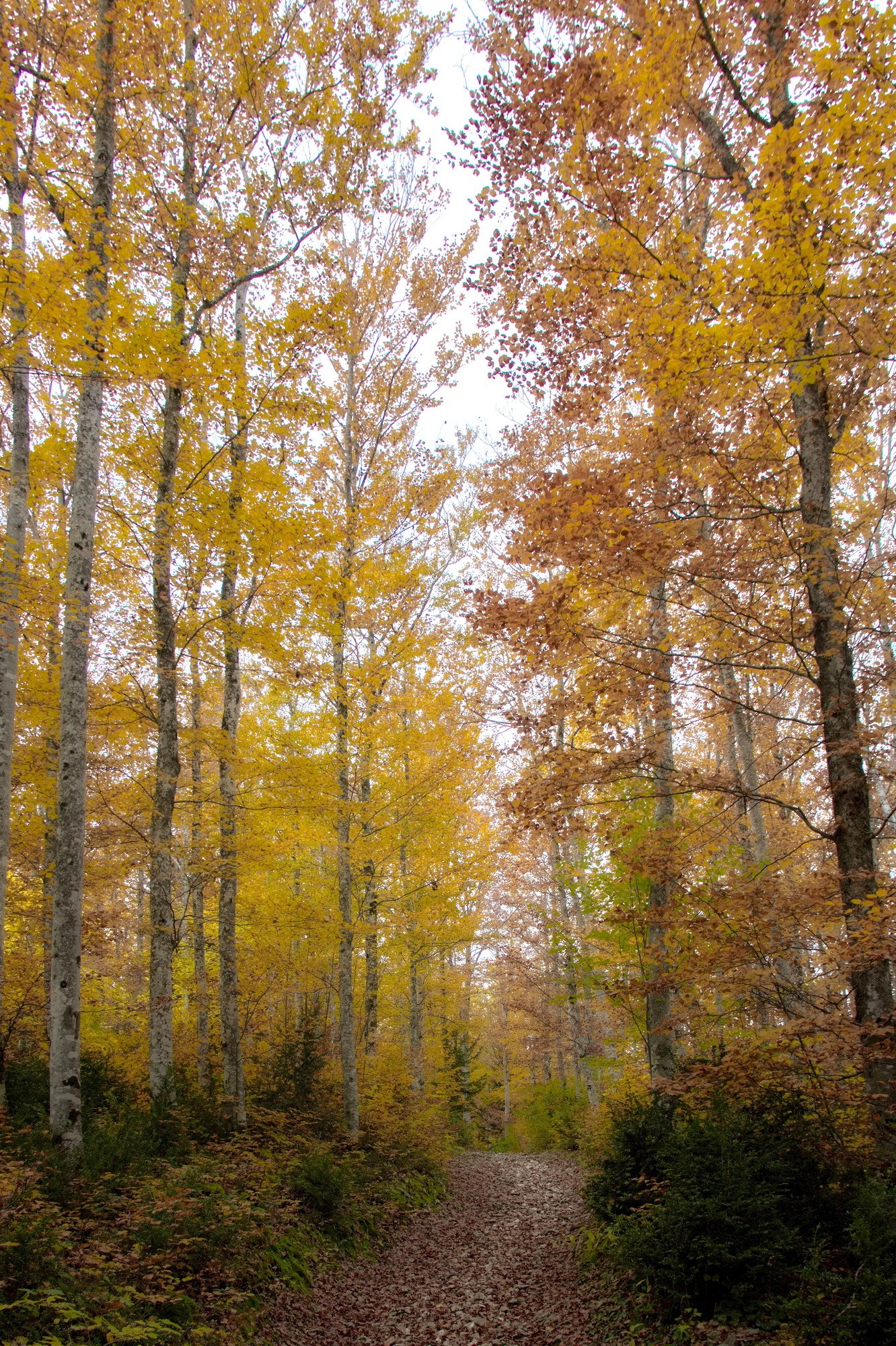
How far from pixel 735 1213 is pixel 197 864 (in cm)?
660

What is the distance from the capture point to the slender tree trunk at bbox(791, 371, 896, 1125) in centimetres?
438

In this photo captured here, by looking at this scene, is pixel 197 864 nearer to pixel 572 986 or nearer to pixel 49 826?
pixel 49 826

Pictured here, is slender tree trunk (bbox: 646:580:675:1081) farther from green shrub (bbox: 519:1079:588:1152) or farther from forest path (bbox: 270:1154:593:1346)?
green shrub (bbox: 519:1079:588:1152)

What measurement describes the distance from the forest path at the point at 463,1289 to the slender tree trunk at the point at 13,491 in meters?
3.72

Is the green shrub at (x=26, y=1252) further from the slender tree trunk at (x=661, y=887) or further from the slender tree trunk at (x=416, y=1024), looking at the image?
the slender tree trunk at (x=416, y=1024)

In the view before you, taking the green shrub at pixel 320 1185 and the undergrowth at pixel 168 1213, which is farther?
the green shrub at pixel 320 1185

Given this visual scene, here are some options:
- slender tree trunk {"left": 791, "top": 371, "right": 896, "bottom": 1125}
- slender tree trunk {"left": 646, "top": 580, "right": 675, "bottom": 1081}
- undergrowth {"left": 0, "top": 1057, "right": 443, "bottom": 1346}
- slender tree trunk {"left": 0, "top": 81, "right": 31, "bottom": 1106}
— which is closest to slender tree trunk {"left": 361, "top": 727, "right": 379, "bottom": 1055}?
undergrowth {"left": 0, "top": 1057, "right": 443, "bottom": 1346}

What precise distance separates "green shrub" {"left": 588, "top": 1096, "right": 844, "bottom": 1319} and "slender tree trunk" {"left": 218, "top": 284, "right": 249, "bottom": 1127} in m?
4.83

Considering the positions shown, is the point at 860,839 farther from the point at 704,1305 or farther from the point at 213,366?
the point at 213,366

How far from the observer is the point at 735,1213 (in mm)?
4219

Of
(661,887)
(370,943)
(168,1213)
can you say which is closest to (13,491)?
(168,1213)

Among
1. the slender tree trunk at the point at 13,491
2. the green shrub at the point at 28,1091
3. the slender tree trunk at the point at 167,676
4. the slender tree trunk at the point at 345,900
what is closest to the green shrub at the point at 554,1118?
the slender tree trunk at the point at 345,900

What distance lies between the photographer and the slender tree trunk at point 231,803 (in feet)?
25.4

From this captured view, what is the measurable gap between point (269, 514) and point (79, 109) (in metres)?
4.43
